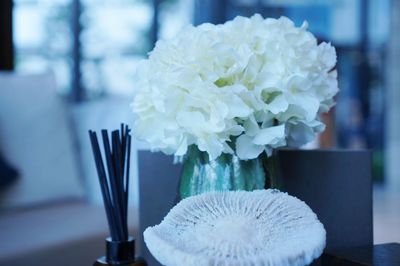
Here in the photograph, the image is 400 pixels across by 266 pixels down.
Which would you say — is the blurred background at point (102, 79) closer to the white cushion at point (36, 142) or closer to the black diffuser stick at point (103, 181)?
the white cushion at point (36, 142)

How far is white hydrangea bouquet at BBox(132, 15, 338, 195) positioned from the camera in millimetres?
661

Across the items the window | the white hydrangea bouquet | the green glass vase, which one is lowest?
the green glass vase

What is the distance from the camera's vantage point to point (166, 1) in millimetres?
4723

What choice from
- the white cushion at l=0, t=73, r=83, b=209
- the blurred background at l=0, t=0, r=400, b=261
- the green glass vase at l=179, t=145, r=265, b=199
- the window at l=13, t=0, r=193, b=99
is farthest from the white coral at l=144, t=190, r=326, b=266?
the window at l=13, t=0, r=193, b=99

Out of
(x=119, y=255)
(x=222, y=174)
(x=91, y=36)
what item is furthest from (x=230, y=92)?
(x=91, y=36)

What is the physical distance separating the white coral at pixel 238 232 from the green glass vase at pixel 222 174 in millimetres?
85

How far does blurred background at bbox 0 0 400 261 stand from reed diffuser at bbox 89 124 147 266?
0.38 m

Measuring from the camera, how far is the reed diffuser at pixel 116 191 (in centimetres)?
70

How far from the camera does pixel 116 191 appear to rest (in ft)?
2.31

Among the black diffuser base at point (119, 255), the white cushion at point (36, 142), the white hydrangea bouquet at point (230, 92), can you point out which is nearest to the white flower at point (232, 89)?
the white hydrangea bouquet at point (230, 92)

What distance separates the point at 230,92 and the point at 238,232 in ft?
0.61

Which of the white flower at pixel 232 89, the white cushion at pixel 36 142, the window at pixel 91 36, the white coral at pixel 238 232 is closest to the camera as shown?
the white coral at pixel 238 232

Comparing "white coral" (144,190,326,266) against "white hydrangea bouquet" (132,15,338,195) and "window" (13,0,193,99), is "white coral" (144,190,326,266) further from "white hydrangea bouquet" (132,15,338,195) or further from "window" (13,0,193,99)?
"window" (13,0,193,99)

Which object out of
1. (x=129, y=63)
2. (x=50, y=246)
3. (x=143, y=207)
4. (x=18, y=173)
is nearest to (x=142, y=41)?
(x=129, y=63)
